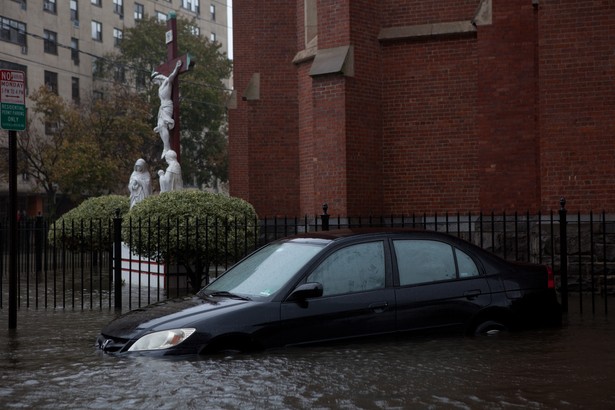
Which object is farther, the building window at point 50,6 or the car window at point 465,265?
the building window at point 50,6

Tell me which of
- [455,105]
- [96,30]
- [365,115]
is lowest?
[365,115]

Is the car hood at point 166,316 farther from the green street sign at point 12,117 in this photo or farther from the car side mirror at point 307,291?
the green street sign at point 12,117

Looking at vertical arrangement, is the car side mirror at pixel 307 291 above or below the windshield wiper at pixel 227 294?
above

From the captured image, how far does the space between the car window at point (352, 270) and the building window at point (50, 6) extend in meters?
47.4

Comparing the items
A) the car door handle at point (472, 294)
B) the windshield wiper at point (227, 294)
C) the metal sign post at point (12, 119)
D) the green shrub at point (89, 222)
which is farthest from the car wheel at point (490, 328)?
the green shrub at point (89, 222)

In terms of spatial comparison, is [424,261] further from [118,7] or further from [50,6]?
[118,7]

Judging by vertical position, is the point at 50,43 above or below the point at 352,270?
above

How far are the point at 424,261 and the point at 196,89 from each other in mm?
44537

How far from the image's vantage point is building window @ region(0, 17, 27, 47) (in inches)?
1865

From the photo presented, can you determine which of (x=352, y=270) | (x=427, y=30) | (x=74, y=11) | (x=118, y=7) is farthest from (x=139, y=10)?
(x=352, y=270)

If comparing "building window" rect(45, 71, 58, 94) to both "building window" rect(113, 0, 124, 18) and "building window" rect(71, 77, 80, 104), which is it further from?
"building window" rect(113, 0, 124, 18)

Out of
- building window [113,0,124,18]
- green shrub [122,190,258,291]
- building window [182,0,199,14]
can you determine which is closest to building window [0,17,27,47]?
building window [113,0,124,18]

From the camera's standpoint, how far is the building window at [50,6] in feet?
169

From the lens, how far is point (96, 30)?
187 feet
